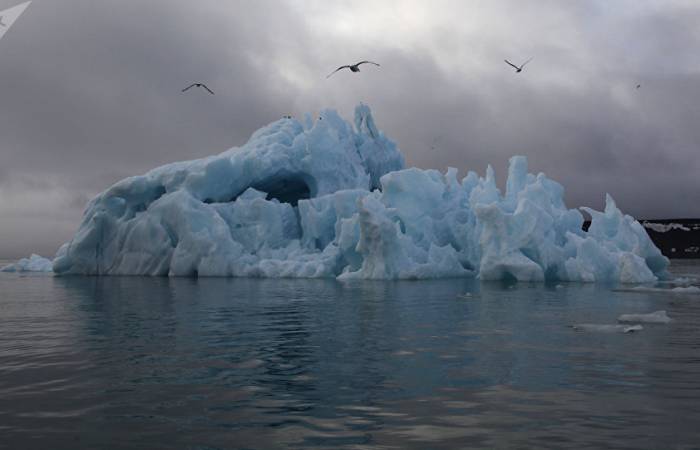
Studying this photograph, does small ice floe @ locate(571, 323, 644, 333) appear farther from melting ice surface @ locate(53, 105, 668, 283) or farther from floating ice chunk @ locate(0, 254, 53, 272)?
floating ice chunk @ locate(0, 254, 53, 272)

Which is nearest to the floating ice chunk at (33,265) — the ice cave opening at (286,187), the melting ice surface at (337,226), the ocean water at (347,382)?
the melting ice surface at (337,226)

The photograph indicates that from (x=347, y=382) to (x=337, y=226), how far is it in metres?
30.4

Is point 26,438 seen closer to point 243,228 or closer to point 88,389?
point 88,389

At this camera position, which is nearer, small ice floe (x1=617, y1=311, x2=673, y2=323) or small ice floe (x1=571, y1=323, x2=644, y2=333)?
small ice floe (x1=571, y1=323, x2=644, y2=333)

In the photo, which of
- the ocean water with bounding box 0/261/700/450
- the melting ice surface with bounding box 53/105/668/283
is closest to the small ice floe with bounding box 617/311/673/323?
the ocean water with bounding box 0/261/700/450

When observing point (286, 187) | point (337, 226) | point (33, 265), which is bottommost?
point (33, 265)

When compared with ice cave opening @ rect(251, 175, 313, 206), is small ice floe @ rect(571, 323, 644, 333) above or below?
below

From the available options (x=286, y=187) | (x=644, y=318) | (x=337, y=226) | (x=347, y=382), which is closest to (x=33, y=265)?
(x=286, y=187)

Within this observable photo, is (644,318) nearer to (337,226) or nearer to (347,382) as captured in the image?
Result: (347,382)

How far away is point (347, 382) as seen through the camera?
7707mm

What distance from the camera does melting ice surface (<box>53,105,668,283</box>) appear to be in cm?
3148

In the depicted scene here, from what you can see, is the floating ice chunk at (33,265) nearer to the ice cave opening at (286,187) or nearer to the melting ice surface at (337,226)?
the melting ice surface at (337,226)

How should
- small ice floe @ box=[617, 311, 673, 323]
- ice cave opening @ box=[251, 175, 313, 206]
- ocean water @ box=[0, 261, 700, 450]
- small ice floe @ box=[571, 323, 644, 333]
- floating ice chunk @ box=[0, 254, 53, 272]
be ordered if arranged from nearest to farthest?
ocean water @ box=[0, 261, 700, 450] < small ice floe @ box=[571, 323, 644, 333] < small ice floe @ box=[617, 311, 673, 323] < ice cave opening @ box=[251, 175, 313, 206] < floating ice chunk @ box=[0, 254, 53, 272]

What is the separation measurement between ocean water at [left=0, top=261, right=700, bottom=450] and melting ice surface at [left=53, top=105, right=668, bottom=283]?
1591 cm
